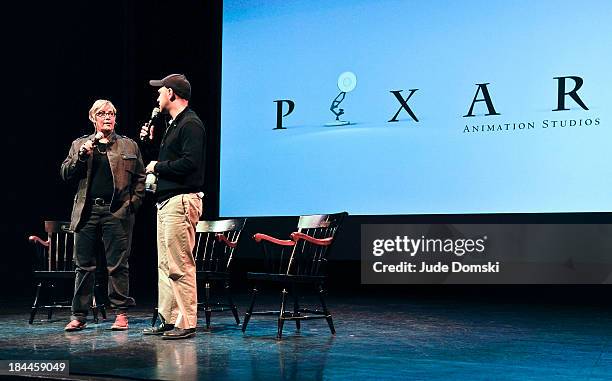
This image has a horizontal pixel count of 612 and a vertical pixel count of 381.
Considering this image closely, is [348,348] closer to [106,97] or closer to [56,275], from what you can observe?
[56,275]

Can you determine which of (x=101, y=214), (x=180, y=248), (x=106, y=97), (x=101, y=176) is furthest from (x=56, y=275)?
(x=106, y=97)

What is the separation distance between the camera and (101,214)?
14.9 feet

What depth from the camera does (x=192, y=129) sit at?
399 cm

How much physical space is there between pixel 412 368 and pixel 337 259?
13.2ft

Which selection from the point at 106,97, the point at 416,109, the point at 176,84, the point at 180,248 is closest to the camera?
the point at 180,248

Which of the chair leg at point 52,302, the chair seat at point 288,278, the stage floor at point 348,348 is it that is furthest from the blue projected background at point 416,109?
the chair seat at point 288,278

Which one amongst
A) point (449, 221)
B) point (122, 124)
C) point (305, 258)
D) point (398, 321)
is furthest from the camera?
point (122, 124)

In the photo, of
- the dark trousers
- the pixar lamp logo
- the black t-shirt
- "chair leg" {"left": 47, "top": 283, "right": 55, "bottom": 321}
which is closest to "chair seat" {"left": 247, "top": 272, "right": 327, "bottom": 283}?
the dark trousers

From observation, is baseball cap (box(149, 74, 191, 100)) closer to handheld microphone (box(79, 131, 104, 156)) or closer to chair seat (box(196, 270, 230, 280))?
handheld microphone (box(79, 131, 104, 156))

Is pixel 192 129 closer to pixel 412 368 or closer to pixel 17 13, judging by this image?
pixel 412 368

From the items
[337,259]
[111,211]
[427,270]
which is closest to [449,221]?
[427,270]

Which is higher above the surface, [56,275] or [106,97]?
[106,97]

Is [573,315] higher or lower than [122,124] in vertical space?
lower

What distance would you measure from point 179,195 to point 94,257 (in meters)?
0.87
